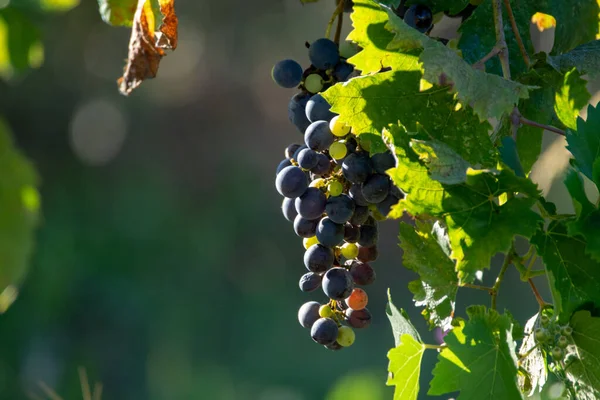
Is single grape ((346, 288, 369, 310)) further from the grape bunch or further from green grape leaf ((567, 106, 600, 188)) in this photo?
green grape leaf ((567, 106, 600, 188))

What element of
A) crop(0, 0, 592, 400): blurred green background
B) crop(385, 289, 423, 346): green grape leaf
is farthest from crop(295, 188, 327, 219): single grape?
crop(0, 0, 592, 400): blurred green background

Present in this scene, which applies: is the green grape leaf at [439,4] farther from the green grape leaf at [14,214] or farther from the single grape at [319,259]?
the green grape leaf at [14,214]

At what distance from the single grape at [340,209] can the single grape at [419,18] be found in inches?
7.4

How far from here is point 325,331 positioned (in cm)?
68

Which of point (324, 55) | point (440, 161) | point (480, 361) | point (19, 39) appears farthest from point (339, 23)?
point (19, 39)

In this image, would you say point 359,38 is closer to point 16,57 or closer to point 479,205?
point 479,205

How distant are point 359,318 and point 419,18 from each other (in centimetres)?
30

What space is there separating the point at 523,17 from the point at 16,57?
0.72 m

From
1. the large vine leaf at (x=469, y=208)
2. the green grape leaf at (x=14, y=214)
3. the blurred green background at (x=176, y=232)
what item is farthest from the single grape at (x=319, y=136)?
the blurred green background at (x=176, y=232)

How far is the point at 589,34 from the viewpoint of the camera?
2.58ft

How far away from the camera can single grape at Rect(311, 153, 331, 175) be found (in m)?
0.65

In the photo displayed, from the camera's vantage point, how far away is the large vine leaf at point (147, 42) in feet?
2.33

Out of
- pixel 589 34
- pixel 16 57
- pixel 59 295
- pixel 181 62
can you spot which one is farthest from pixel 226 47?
pixel 589 34

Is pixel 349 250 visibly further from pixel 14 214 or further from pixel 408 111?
pixel 14 214
